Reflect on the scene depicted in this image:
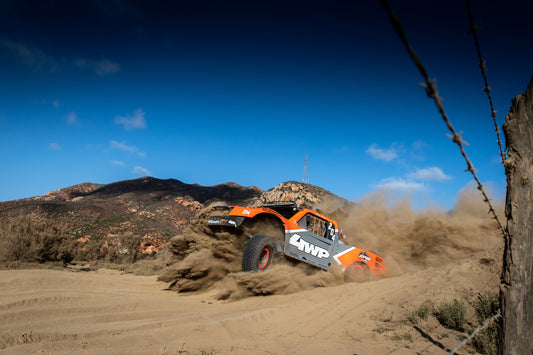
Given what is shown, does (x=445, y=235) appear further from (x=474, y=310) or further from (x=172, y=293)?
(x=172, y=293)

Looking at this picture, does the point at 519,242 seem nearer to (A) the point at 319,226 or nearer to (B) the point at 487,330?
(B) the point at 487,330

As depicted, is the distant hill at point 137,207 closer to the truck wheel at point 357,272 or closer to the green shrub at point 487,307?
the truck wheel at point 357,272

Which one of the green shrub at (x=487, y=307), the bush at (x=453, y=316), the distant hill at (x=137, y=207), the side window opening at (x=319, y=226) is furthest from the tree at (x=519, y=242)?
the distant hill at (x=137, y=207)

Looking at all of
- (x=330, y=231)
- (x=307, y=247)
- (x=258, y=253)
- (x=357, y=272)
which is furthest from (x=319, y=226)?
(x=258, y=253)

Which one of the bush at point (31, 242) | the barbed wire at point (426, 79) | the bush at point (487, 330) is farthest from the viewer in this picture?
the bush at point (31, 242)

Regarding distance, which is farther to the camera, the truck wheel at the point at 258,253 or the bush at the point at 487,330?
the truck wheel at the point at 258,253

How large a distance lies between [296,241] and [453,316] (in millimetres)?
3734

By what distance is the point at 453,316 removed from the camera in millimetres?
4004

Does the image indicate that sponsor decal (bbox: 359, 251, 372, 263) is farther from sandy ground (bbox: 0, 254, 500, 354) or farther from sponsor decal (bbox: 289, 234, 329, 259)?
sandy ground (bbox: 0, 254, 500, 354)

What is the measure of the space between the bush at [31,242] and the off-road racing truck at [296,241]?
6.55 metres

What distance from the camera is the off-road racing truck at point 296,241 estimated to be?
21.7ft

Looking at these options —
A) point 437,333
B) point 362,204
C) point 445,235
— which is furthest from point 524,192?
point 362,204

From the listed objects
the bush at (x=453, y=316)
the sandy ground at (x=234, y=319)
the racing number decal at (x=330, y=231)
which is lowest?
the sandy ground at (x=234, y=319)

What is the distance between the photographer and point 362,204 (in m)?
12.9
